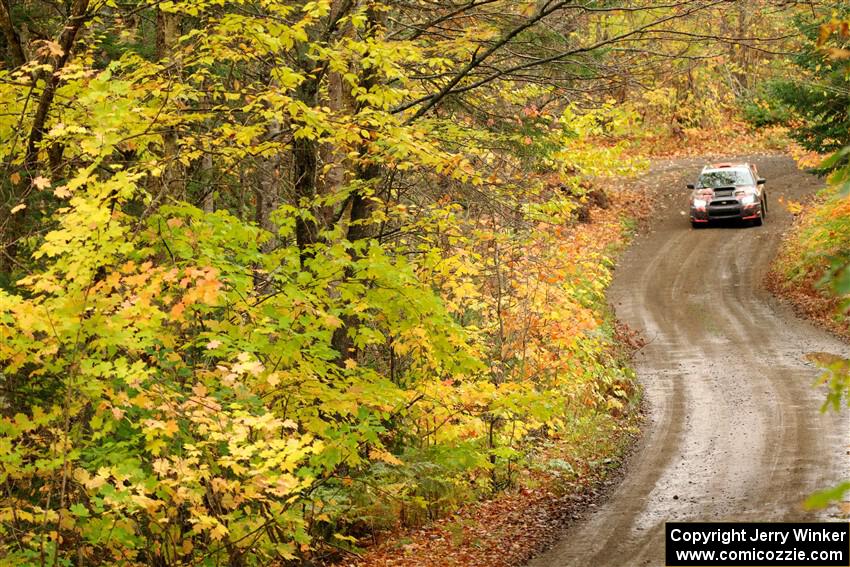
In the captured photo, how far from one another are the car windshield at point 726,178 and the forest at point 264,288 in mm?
15470

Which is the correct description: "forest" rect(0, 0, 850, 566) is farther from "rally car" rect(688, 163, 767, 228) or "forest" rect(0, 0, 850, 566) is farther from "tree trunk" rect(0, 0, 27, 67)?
"rally car" rect(688, 163, 767, 228)

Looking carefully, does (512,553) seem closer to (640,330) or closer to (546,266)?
(546,266)

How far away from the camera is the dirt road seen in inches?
422

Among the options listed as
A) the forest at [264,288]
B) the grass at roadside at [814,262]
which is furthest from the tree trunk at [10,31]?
the grass at roadside at [814,262]

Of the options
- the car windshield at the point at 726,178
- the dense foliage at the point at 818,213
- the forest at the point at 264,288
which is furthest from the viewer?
the car windshield at the point at 726,178

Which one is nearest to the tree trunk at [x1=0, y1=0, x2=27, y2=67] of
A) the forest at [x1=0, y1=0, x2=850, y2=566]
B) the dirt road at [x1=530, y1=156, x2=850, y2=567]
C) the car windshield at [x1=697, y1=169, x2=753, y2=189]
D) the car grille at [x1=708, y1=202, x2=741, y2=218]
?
the forest at [x1=0, y1=0, x2=850, y2=566]

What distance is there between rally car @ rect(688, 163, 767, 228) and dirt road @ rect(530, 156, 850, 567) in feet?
2.45

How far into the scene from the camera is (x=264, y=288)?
9773mm

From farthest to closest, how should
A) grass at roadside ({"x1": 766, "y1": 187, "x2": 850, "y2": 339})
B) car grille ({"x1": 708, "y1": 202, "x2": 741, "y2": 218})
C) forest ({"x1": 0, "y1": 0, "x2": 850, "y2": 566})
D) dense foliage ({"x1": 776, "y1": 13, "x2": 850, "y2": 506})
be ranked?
car grille ({"x1": 708, "y1": 202, "x2": 741, "y2": 218}), grass at roadside ({"x1": 766, "y1": 187, "x2": 850, "y2": 339}), dense foliage ({"x1": 776, "y1": 13, "x2": 850, "y2": 506}), forest ({"x1": 0, "y1": 0, "x2": 850, "y2": 566})

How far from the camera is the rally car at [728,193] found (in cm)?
2884

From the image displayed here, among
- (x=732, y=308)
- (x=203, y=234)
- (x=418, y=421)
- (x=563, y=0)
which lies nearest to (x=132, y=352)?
(x=203, y=234)

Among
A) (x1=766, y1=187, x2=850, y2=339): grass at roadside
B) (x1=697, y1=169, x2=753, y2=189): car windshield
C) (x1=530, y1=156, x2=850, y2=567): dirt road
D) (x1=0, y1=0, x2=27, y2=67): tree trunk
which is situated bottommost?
(x1=530, y1=156, x2=850, y2=567): dirt road

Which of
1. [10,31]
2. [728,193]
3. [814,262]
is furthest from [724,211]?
[10,31]

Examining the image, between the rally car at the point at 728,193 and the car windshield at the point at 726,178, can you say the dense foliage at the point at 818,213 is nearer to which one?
the rally car at the point at 728,193
